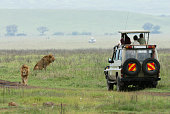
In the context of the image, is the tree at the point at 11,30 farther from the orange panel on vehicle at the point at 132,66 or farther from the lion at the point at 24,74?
the orange panel on vehicle at the point at 132,66

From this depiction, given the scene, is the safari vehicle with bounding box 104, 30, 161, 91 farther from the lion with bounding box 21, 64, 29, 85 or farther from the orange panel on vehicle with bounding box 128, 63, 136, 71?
the lion with bounding box 21, 64, 29, 85

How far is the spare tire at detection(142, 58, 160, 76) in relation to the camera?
14758mm

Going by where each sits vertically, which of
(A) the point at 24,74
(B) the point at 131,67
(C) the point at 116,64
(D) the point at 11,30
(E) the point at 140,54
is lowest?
(A) the point at 24,74

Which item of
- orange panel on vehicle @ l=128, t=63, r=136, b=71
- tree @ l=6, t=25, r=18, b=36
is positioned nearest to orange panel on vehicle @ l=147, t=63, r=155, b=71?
orange panel on vehicle @ l=128, t=63, r=136, b=71

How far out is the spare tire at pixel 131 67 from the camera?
48.4ft

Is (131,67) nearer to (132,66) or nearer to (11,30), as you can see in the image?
(132,66)

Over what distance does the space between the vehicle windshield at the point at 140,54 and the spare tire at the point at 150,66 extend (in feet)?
1.30

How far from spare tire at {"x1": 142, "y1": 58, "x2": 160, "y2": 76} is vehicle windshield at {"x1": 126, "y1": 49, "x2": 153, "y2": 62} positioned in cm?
40

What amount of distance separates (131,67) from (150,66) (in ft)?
2.08

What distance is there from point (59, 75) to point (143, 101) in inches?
453

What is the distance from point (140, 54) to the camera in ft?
49.8

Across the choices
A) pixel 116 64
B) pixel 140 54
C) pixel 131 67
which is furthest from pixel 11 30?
pixel 131 67

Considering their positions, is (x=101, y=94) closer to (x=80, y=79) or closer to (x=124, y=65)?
(x=124, y=65)

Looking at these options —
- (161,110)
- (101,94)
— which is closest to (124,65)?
(101,94)
